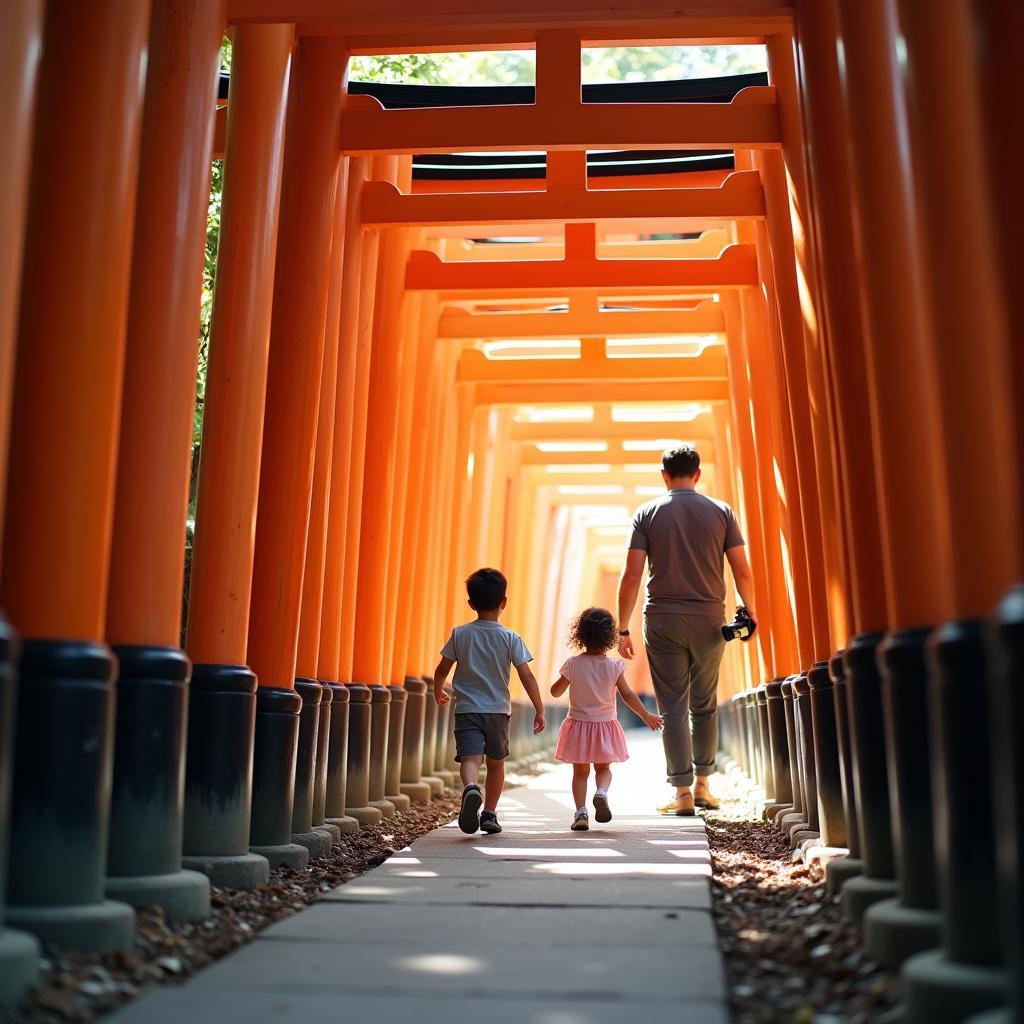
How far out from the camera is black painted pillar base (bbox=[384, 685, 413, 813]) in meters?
8.75

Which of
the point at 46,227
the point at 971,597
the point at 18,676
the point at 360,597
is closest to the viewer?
the point at 971,597

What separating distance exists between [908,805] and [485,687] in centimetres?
344

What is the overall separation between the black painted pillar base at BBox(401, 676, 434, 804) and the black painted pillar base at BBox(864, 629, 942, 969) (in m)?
6.20

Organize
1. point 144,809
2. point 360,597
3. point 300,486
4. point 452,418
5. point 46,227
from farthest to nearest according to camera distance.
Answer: point 452,418 < point 360,597 < point 300,486 < point 144,809 < point 46,227

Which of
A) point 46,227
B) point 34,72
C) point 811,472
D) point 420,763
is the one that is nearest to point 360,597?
point 420,763

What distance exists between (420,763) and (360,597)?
2156mm

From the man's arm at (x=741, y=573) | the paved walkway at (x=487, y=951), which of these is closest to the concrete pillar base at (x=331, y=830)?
the paved walkway at (x=487, y=951)

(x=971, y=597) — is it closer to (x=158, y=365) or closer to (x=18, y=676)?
(x=18, y=676)

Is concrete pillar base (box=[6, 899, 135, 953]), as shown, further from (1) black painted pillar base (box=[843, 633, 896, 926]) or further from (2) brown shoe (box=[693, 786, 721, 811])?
(2) brown shoe (box=[693, 786, 721, 811])

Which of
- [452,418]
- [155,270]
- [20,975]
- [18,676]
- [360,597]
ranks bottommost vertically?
[20,975]

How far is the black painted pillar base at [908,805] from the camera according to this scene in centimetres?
324

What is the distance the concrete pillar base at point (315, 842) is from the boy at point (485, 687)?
0.75 m

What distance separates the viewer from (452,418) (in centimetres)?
1318

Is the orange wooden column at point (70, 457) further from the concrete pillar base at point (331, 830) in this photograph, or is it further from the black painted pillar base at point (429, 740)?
the black painted pillar base at point (429, 740)
